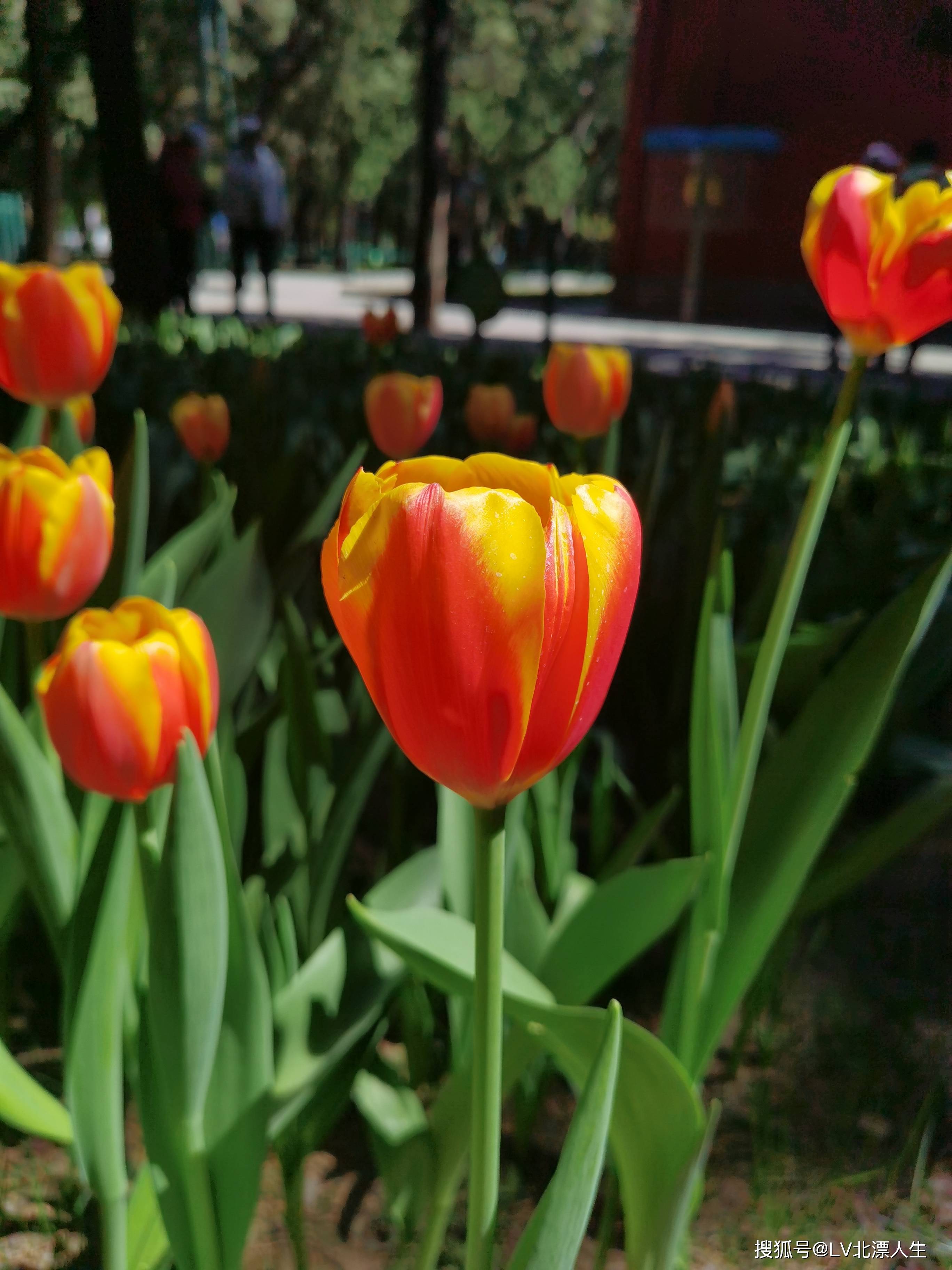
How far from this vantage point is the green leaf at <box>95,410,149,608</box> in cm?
112

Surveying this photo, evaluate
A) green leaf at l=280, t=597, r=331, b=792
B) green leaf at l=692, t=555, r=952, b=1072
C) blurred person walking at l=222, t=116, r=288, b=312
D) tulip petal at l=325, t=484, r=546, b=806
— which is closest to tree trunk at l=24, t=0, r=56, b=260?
green leaf at l=280, t=597, r=331, b=792

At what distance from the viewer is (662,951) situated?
137cm

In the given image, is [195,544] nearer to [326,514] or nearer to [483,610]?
[326,514]

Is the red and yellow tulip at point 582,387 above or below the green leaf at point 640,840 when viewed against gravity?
above

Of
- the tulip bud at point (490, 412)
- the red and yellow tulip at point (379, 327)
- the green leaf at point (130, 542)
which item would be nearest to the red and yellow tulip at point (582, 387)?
the tulip bud at point (490, 412)

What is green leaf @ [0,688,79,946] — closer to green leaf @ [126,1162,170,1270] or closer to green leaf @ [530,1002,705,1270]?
green leaf @ [126,1162,170,1270]

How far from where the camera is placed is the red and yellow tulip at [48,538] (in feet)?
2.66

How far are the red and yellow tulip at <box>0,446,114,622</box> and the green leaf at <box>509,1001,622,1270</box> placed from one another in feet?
1.69

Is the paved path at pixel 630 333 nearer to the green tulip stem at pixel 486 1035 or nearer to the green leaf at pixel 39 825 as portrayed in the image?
the green leaf at pixel 39 825

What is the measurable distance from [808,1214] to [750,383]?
→ 3356 mm

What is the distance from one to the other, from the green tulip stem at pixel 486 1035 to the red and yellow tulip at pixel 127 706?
0.81 ft

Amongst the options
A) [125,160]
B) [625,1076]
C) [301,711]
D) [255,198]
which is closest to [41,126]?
[125,160]

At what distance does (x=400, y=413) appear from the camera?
4.74ft

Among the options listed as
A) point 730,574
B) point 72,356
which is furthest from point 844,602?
point 72,356
